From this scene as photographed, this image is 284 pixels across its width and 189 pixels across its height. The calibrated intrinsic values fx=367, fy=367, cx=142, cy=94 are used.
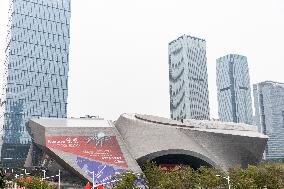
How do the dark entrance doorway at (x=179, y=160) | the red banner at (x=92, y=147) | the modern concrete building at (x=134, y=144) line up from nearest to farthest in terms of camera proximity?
1. the modern concrete building at (x=134, y=144)
2. the red banner at (x=92, y=147)
3. the dark entrance doorway at (x=179, y=160)

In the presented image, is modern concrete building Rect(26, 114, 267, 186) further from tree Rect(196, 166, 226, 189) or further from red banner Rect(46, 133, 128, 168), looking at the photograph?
tree Rect(196, 166, 226, 189)

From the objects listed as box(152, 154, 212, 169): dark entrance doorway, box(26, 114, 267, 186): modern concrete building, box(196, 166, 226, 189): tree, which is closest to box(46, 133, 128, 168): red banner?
box(26, 114, 267, 186): modern concrete building

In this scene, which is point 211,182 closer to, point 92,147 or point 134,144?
point 134,144

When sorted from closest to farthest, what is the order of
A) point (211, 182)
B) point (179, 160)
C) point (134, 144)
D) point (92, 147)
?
point (211, 182) → point (92, 147) → point (134, 144) → point (179, 160)

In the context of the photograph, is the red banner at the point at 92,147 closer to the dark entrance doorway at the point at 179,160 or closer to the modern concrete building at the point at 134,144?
the modern concrete building at the point at 134,144

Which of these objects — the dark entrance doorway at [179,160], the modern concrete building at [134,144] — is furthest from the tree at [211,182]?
the dark entrance doorway at [179,160]

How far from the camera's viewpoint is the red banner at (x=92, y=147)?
7856 centimetres

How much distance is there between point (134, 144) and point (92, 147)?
10.2 meters

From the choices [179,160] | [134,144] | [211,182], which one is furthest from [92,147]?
[211,182]

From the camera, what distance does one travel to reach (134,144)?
85500 mm

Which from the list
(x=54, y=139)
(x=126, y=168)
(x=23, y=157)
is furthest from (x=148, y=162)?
(x=23, y=157)

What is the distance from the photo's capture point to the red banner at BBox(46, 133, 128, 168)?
258 feet

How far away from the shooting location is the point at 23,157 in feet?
634

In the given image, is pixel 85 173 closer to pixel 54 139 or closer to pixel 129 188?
pixel 54 139
